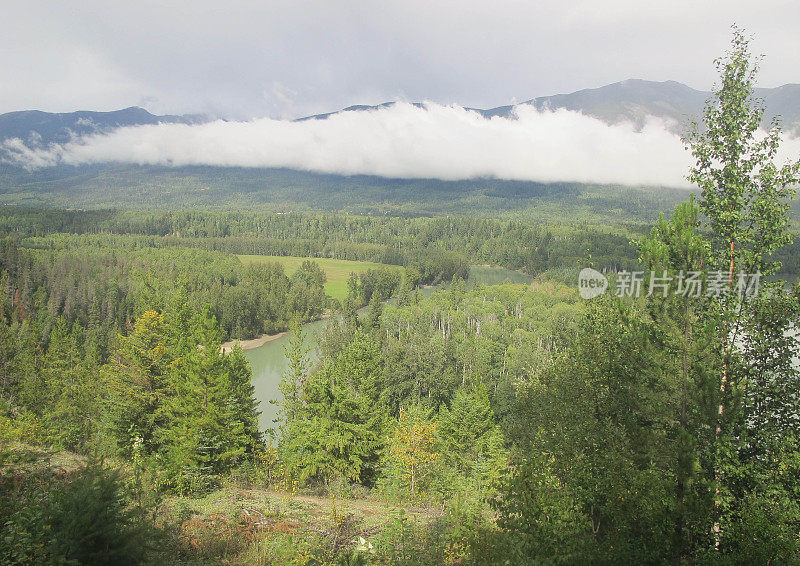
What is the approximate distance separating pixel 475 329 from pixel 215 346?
164 ft

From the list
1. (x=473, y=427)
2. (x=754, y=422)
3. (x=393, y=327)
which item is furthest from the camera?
(x=393, y=327)

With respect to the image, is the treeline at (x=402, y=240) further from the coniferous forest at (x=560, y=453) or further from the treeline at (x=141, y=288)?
the coniferous forest at (x=560, y=453)

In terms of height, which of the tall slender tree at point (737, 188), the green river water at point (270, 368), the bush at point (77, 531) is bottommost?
the green river water at point (270, 368)

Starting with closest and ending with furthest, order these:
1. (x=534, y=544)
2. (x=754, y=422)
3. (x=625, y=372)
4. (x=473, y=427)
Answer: (x=534, y=544) → (x=754, y=422) → (x=625, y=372) → (x=473, y=427)

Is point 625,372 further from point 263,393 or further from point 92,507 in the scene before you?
point 263,393

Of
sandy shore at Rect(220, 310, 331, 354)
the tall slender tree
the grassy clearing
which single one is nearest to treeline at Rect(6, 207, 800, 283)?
the grassy clearing

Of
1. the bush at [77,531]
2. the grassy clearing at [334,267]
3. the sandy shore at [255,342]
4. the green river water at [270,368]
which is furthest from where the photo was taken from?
the grassy clearing at [334,267]

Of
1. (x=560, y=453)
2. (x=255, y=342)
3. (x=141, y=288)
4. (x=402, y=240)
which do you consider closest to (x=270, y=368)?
(x=255, y=342)

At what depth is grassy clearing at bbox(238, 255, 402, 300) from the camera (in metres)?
111

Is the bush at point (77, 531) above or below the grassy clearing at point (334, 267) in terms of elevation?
above

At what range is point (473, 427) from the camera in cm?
2522

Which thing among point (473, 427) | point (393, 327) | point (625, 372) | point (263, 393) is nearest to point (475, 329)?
point (393, 327)

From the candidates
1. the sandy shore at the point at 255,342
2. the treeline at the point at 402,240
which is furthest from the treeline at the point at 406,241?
the sandy shore at the point at 255,342

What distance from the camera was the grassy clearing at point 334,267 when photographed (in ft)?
366
